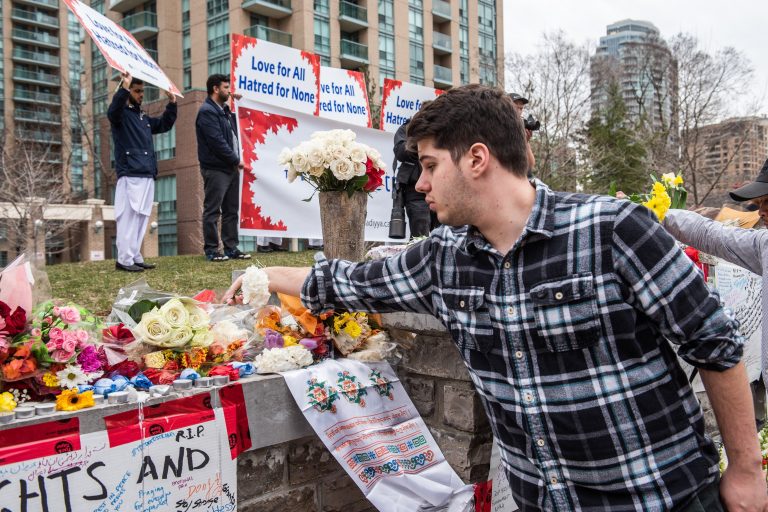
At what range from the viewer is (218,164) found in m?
7.91

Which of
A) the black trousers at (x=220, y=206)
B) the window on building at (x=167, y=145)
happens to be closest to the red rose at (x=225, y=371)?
the black trousers at (x=220, y=206)

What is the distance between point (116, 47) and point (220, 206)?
304 centimetres

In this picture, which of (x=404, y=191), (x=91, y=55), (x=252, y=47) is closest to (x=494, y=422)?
(x=404, y=191)

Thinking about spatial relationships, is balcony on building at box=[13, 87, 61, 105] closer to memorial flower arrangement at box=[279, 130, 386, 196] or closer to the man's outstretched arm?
memorial flower arrangement at box=[279, 130, 386, 196]

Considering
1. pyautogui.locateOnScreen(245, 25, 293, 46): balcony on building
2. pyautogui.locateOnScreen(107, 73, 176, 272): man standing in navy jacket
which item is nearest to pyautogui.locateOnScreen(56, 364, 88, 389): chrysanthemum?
pyautogui.locateOnScreen(107, 73, 176, 272): man standing in navy jacket

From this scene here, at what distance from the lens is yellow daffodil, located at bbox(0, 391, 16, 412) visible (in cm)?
198

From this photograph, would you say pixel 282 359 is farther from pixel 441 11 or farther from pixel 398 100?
pixel 441 11

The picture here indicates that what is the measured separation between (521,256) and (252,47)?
17.6 ft

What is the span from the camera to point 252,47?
21.0 ft

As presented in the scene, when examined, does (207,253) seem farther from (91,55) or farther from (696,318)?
(91,55)

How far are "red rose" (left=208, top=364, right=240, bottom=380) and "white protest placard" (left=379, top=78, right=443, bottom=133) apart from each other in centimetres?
623

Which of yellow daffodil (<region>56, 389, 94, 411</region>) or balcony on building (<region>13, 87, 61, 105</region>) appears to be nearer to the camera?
yellow daffodil (<region>56, 389, 94, 411</region>)

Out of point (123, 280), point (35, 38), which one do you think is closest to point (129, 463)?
point (123, 280)

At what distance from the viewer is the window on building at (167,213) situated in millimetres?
37353
